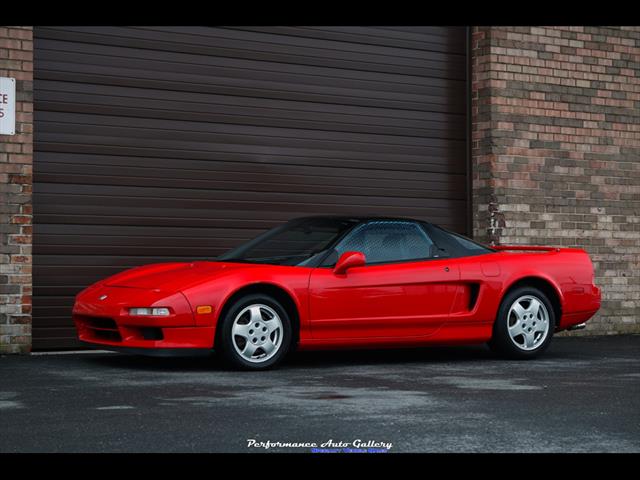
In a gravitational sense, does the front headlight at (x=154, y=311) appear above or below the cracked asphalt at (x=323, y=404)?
above

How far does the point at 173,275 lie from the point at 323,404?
2.57 m

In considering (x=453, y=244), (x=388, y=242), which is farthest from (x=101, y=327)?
(x=453, y=244)

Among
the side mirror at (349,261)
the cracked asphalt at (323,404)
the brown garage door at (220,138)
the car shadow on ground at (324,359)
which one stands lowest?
the cracked asphalt at (323,404)

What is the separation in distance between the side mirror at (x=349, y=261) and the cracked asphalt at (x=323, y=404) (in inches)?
31.7

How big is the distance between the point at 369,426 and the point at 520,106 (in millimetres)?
8034

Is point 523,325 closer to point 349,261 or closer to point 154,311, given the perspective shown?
point 349,261

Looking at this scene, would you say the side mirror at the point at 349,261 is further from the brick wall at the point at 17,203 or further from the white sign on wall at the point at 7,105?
the white sign on wall at the point at 7,105

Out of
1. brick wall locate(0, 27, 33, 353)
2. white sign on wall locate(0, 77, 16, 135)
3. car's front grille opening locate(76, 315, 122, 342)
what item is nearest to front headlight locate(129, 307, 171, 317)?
car's front grille opening locate(76, 315, 122, 342)

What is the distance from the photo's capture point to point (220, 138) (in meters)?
11.9

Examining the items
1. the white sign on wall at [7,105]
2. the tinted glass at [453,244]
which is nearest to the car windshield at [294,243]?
the tinted glass at [453,244]

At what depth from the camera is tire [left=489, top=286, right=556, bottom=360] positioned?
33.1 ft

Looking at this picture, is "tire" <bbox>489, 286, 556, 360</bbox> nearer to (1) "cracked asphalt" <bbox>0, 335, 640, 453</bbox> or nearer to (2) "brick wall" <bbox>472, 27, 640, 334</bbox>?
(1) "cracked asphalt" <bbox>0, 335, 640, 453</bbox>

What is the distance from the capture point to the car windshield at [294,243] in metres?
9.51

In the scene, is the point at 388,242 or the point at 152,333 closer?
the point at 152,333
